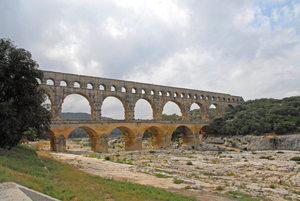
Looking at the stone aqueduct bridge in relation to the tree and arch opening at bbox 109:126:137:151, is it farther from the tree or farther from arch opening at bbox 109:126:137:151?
the tree

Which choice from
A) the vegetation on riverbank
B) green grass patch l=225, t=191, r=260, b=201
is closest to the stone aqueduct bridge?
the vegetation on riverbank

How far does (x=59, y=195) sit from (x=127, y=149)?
85.9 feet

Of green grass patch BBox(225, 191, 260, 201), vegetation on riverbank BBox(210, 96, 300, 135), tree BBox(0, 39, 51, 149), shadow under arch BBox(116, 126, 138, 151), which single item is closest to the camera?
green grass patch BBox(225, 191, 260, 201)

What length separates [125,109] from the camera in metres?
34.2

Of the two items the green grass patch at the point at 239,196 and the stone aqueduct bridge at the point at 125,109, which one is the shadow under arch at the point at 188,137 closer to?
A: the stone aqueduct bridge at the point at 125,109

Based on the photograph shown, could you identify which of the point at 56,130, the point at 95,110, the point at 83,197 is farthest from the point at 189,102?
the point at 83,197

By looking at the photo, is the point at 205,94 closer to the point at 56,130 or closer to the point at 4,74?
the point at 56,130

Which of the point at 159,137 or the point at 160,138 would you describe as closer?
the point at 160,138

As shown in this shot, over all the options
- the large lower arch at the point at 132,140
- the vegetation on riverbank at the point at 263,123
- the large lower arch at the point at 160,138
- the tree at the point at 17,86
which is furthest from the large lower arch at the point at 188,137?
the tree at the point at 17,86

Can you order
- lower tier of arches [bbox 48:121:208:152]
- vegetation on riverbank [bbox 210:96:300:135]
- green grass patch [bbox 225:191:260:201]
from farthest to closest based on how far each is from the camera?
vegetation on riverbank [bbox 210:96:300:135]
lower tier of arches [bbox 48:121:208:152]
green grass patch [bbox 225:191:260:201]

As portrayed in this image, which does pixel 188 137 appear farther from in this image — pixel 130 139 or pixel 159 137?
pixel 130 139

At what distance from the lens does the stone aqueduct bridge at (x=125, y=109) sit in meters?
28.0

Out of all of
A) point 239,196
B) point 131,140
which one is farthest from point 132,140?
point 239,196

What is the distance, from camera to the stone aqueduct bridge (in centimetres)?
2800
